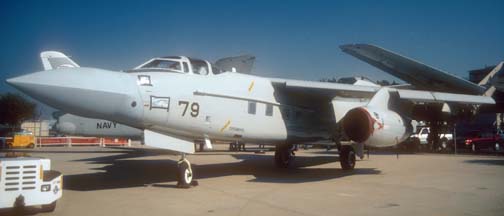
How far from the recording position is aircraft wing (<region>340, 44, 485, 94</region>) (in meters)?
24.2

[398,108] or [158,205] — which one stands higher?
[398,108]

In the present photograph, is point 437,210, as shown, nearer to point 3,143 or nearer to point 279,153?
point 279,153

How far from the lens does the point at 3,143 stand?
37969 millimetres

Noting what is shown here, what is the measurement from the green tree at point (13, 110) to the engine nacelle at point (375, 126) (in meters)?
74.0

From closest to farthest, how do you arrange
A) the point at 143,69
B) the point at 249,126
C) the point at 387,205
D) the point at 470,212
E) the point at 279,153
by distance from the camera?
the point at 470,212 < the point at 387,205 < the point at 143,69 < the point at 249,126 < the point at 279,153

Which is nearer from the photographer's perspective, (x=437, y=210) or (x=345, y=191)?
(x=437, y=210)

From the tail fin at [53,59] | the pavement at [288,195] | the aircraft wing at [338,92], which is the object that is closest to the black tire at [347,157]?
the pavement at [288,195]

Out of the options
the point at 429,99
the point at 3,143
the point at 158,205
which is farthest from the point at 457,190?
the point at 3,143

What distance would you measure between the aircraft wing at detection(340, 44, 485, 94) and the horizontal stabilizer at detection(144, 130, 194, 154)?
19506 millimetres

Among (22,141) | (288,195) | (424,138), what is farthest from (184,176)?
(22,141)

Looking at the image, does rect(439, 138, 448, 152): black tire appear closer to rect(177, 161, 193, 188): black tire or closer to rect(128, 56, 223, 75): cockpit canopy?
rect(128, 56, 223, 75): cockpit canopy

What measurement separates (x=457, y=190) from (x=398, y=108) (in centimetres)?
429

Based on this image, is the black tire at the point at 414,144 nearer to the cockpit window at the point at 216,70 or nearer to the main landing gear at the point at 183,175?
the cockpit window at the point at 216,70

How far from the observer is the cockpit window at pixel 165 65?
9484mm
